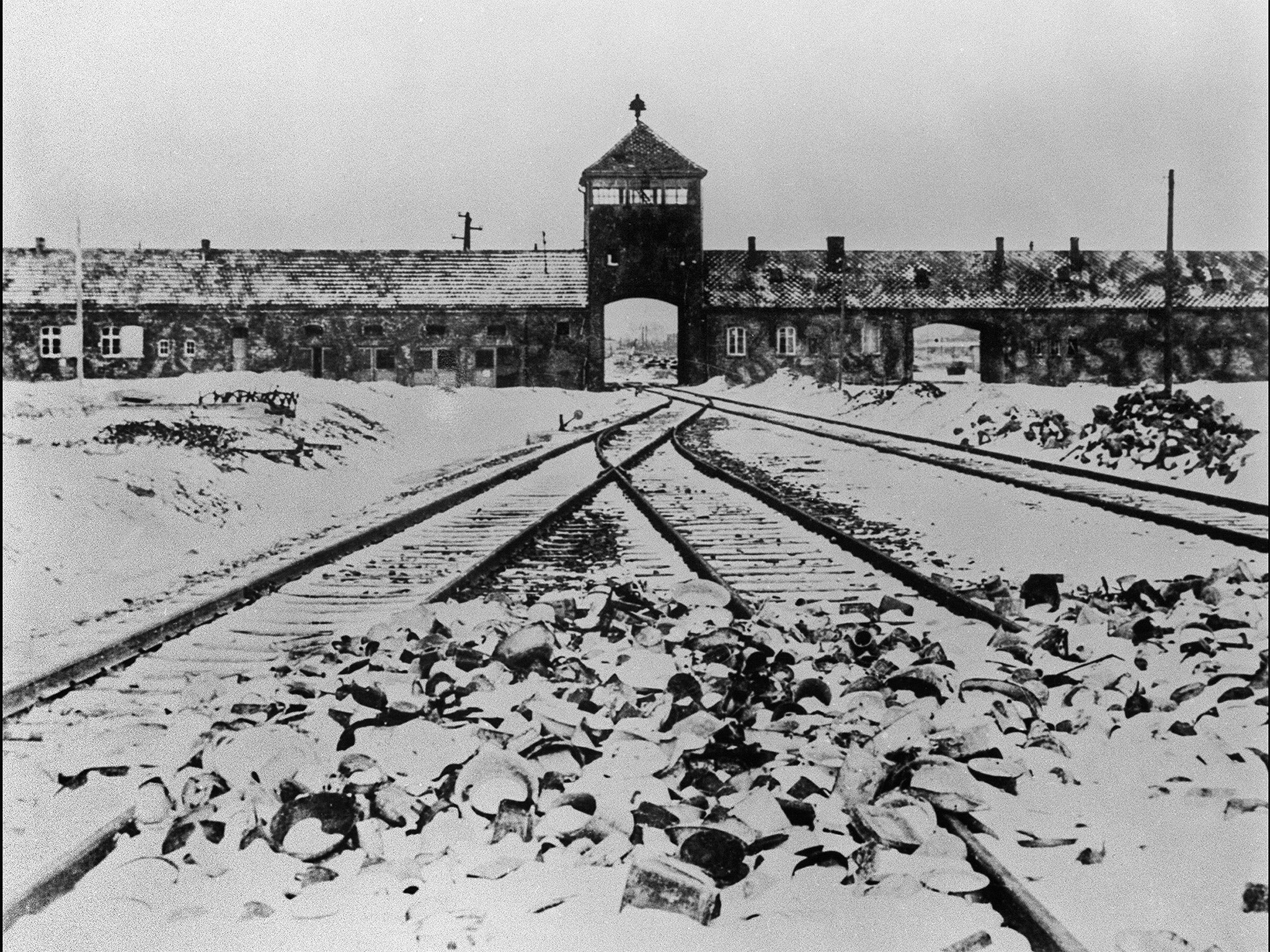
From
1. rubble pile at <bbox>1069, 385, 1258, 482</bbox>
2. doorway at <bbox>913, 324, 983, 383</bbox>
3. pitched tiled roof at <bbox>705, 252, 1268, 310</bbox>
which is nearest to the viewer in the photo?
pitched tiled roof at <bbox>705, 252, 1268, 310</bbox>

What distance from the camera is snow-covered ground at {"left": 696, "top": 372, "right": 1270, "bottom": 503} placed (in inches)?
123

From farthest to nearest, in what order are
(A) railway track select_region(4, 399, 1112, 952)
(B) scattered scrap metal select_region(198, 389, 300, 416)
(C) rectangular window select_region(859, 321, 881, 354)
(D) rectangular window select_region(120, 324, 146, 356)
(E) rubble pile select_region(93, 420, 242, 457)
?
(C) rectangular window select_region(859, 321, 881, 354), (D) rectangular window select_region(120, 324, 146, 356), (B) scattered scrap metal select_region(198, 389, 300, 416), (E) rubble pile select_region(93, 420, 242, 457), (A) railway track select_region(4, 399, 1112, 952)

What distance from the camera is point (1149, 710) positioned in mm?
2691

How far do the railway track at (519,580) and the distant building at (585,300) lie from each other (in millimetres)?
987

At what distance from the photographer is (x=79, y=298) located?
3.11 metres

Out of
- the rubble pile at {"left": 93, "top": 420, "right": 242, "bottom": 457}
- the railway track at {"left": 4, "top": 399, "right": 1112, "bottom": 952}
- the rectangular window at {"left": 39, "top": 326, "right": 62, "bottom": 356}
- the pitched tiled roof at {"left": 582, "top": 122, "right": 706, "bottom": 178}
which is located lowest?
the railway track at {"left": 4, "top": 399, "right": 1112, "bottom": 952}

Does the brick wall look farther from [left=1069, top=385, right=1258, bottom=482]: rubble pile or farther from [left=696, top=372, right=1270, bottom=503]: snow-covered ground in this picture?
[left=1069, top=385, right=1258, bottom=482]: rubble pile

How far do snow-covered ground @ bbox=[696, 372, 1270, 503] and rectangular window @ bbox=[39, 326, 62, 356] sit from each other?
4.12m

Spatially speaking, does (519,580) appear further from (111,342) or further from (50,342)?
(111,342)

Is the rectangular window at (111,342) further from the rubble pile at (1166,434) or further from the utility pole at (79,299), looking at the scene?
the rubble pile at (1166,434)

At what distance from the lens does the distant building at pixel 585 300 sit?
316 centimetres

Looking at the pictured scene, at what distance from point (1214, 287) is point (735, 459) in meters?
3.66

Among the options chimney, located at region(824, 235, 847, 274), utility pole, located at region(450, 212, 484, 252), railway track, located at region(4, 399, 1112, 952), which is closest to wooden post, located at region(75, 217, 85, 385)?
railway track, located at region(4, 399, 1112, 952)

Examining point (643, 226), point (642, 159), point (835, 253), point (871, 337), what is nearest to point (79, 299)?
point (642, 159)
